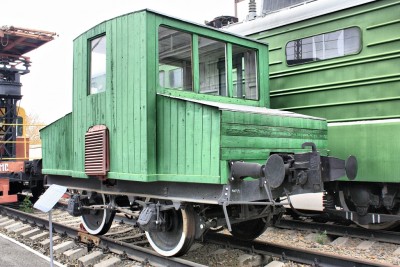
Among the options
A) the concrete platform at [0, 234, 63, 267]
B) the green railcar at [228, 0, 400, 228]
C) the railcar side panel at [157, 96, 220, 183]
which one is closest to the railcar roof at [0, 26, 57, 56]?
the concrete platform at [0, 234, 63, 267]

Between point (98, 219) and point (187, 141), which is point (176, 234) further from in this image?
point (98, 219)

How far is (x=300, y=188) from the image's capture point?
4.49 m

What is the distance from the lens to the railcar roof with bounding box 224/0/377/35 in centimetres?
622

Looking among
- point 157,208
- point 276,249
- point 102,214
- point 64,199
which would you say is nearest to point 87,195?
point 102,214

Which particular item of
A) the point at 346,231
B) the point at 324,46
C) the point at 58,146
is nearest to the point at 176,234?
the point at 58,146

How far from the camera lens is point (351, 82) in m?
5.99

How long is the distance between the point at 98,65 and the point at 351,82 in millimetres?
3638

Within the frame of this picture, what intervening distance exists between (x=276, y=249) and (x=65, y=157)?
338cm

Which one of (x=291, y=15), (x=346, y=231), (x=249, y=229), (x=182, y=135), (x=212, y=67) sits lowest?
(x=346, y=231)

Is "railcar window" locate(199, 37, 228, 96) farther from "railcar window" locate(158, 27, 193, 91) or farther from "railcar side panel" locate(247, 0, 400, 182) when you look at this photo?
"railcar side panel" locate(247, 0, 400, 182)

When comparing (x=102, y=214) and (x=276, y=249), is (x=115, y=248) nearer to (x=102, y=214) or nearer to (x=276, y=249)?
(x=102, y=214)

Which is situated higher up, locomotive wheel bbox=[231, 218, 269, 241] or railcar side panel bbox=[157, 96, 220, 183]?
railcar side panel bbox=[157, 96, 220, 183]

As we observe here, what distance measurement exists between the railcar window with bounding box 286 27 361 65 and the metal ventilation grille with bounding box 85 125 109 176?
3443 mm

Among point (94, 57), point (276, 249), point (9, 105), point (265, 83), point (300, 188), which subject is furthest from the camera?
point (9, 105)
